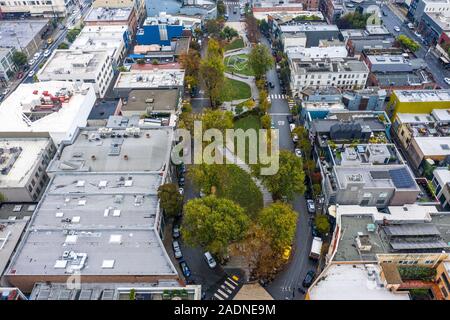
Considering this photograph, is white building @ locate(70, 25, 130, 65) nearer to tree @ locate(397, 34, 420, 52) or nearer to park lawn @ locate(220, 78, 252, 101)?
park lawn @ locate(220, 78, 252, 101)

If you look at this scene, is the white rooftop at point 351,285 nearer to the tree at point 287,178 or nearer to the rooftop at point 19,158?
the tree at point 287,178

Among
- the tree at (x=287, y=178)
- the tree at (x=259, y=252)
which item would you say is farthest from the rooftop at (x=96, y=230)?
the tree at (x=287, y=178)

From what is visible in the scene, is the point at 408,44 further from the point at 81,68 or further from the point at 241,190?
the point at 81,68

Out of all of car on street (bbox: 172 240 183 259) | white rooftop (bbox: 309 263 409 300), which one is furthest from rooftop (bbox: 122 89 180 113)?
white rooftop (bbox: 309 263 409 300)

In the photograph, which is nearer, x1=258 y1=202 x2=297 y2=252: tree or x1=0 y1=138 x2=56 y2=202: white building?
x1=258 y1=202 x2=297 y2=252: tree


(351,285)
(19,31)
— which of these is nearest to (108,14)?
(19,31)

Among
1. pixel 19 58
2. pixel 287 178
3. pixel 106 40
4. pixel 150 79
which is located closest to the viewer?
pixel 287 178

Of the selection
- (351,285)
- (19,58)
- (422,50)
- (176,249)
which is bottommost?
(176,249)

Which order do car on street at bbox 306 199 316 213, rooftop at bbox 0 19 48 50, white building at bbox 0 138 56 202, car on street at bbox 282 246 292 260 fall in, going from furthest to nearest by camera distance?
rooftop at bbox 0 19 48 50, car on street at bbox 306 199 316 213, white building at bbox 0 138 56 202, car on street at bbox 282 246 292 260
